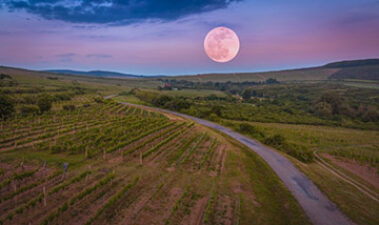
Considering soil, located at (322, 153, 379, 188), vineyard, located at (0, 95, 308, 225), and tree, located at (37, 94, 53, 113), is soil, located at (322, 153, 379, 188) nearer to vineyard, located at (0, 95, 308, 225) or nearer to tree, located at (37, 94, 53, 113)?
vineyard, located at (0, 95, 308, 225)

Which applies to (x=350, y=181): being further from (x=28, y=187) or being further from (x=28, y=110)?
(x=28, y=110)

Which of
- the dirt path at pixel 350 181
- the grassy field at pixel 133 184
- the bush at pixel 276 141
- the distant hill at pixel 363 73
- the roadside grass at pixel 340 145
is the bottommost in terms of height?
the roadside grass at pixel 340 145

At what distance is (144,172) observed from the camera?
19.7 m

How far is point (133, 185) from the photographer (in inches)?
661

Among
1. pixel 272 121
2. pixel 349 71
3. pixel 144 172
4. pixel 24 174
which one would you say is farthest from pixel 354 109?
pixel 349 71

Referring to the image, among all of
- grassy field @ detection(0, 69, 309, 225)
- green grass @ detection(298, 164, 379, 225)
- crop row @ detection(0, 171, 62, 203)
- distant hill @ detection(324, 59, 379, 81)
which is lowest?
green grass @ detection(298, 164, 379, 225)

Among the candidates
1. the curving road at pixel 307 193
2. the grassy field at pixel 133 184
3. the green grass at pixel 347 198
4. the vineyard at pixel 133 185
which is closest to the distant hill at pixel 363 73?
the curving road at pixel 307 193

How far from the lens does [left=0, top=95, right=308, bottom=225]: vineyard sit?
42.5ft

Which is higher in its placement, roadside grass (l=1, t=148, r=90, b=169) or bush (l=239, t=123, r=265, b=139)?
roadside grass (l=1, t=148, r=90, b=169)

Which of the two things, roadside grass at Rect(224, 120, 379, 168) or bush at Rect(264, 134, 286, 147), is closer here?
roadside grass at Rect(224, 120, 379, 168)

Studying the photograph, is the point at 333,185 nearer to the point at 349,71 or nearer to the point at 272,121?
the point at 272,121

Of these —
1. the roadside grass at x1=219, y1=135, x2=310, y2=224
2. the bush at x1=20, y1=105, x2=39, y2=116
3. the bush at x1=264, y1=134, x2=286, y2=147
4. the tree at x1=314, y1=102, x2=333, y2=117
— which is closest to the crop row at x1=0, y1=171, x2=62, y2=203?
the roadside grass at x1=219, y1=135, x2=310, y2=224

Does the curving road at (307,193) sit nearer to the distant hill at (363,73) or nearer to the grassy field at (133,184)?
the grassy field at (133,184)

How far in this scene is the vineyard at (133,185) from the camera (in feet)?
42.5
